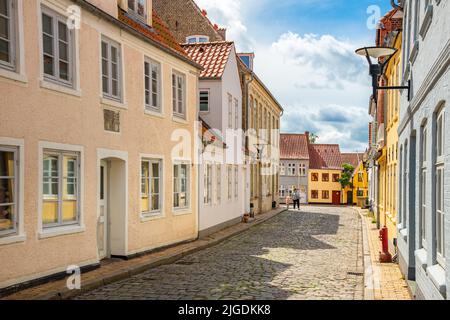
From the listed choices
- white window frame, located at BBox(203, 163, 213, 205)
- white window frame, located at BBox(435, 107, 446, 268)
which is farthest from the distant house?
white window frame, located at BBox(435, 107, 446, 268)

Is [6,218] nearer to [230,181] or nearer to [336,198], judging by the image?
[230,181]

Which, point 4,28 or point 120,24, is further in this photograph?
point 120,24

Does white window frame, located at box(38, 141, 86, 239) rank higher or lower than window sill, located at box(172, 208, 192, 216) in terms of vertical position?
higher

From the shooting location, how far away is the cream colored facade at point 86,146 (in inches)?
333

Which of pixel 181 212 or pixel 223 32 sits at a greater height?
pixel 223 32

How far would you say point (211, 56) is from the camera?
73.0 ft

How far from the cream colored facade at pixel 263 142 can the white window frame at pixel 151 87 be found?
13192 mm

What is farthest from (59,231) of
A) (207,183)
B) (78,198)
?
(207,183)

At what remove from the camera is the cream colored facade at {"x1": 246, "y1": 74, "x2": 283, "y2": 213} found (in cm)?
2883

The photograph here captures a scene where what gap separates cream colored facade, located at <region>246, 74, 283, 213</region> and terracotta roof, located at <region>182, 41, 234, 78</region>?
14.1 ft

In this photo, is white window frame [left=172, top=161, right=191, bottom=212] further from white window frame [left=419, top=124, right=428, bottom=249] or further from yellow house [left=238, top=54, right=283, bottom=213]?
yellow house [left=238, top=54, right=283, bottom=213]

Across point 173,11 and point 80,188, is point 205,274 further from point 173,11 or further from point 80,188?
point 173,11

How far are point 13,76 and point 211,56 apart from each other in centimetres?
1454

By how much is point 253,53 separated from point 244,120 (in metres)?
5.90
